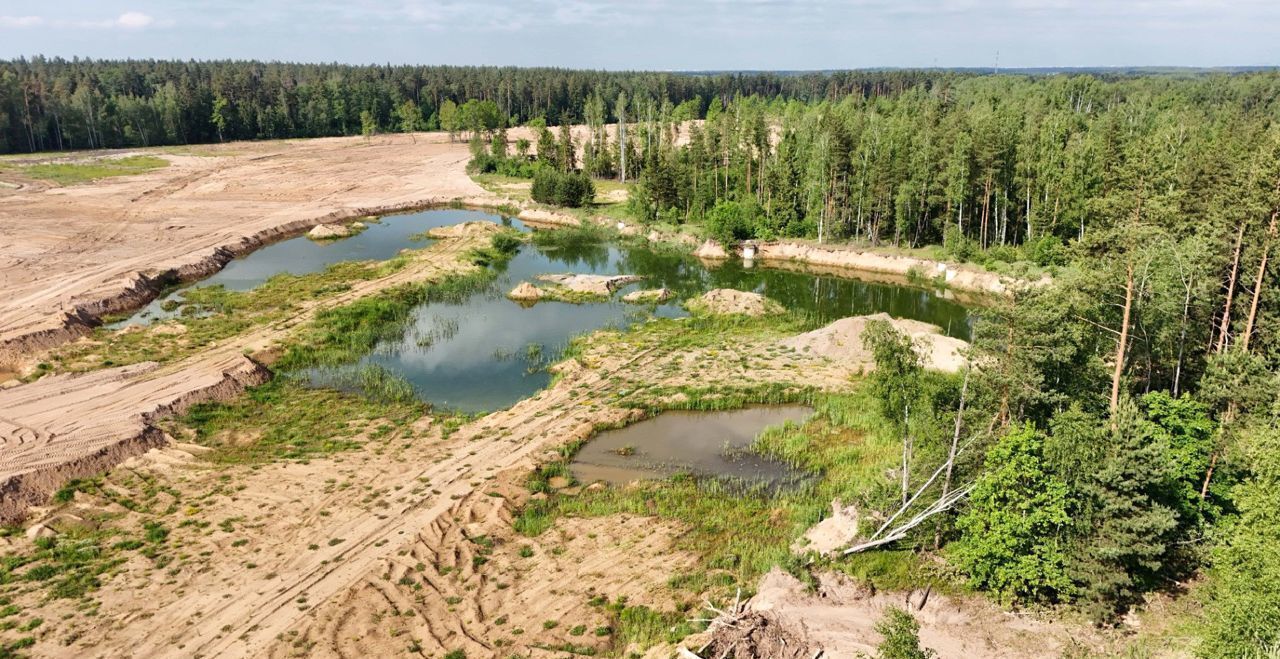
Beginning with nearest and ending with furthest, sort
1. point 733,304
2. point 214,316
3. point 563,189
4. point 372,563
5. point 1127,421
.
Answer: point 1127,421 < point 372,563 < point 214,316 < point 733,304 < point 563,189

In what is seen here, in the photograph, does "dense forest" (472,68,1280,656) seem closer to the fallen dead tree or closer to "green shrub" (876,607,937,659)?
the fallen dead tree

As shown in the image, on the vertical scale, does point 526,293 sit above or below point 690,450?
above

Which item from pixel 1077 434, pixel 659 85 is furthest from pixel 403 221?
pixel 659 85

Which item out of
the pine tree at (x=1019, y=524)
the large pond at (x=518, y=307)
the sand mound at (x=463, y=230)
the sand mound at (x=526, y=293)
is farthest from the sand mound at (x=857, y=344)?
the sand mound at (x=463, y=230)

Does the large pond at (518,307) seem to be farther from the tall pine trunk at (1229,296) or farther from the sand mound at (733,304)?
the tall pine trunk at (1229,296)

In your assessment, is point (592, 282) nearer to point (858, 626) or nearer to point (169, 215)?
point (858, 626)

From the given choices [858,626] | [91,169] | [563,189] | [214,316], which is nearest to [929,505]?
[858,626]
